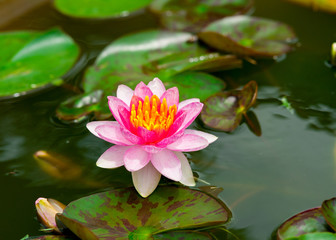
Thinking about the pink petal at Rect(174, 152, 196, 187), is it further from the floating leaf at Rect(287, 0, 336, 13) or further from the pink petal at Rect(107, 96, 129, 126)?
the floating leaf at Rect(287, 0, 336, 13)

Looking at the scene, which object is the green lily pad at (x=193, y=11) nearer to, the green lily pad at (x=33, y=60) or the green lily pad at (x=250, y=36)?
the green lily pad at (x=250, y=36)

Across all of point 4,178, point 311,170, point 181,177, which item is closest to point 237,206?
point 181,177

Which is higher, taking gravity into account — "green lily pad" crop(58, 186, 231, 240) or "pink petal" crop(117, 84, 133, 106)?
"pink petal" crop(117, 84, 133, 106)

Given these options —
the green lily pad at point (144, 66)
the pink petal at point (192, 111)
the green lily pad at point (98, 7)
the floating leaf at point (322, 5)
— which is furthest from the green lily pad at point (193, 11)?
the pink petal at point (192, 111)

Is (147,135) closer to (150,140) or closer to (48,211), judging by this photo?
(150,140)

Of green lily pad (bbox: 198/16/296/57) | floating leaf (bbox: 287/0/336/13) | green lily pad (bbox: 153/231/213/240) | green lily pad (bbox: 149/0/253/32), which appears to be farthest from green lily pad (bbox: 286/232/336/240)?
floating leaf (bbox: 287/0/336/13)

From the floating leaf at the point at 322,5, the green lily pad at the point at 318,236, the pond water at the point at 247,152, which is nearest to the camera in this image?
the green lily pad at the point at 318,236
